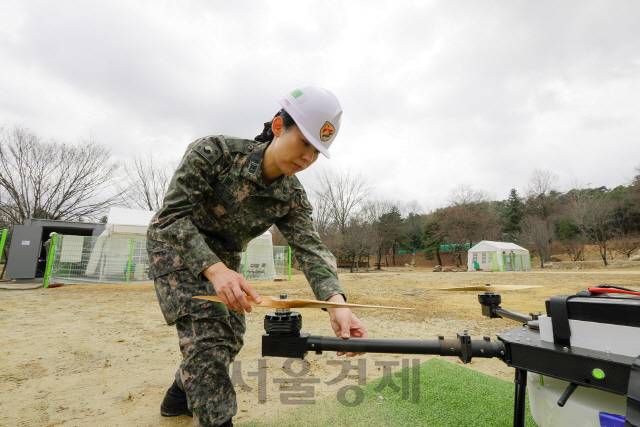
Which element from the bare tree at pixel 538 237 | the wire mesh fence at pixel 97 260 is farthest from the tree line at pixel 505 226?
the wire mesh fence at pixel 97 260

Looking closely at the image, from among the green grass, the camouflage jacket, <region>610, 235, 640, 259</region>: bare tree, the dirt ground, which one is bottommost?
the dirt ground

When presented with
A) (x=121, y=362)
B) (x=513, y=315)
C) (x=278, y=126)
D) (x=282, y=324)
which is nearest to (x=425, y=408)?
(x=513, y=315)

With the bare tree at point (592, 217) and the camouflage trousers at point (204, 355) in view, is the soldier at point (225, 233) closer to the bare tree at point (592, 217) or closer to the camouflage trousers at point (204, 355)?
the camouflage trousers at point (204, 355)

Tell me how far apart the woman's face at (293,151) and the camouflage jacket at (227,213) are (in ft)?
0.57

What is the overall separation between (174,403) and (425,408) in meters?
1.76

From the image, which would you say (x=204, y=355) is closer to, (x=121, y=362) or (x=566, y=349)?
(x=566, y=349)

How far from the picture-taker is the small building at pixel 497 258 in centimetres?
2545

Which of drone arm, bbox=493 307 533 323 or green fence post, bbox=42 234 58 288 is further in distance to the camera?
green fence post, bbox=42 234 58 288

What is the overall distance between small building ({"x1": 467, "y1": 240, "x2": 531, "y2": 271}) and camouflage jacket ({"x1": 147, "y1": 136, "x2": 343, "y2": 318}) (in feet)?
88.6

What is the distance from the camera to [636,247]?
28688 mm

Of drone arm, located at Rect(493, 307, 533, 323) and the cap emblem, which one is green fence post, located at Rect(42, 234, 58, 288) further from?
drone arm, located at Rect(493, 307, 533, 323)

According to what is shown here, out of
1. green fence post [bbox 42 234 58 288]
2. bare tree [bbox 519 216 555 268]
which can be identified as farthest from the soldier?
bare tree [bbox 519 216 555 268]

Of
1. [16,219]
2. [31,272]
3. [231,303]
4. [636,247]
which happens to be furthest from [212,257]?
[636,247]

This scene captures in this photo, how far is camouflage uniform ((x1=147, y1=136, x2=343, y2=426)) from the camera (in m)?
1.57
